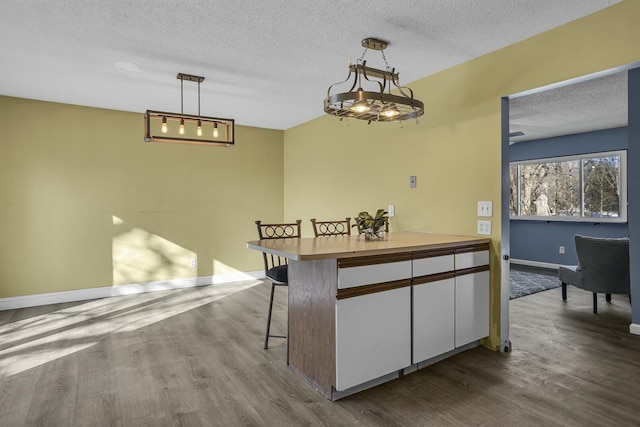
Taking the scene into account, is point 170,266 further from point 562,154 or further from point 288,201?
point 562,154

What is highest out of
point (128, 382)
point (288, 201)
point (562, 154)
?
point (562, 154)

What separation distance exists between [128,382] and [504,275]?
9.49 feet

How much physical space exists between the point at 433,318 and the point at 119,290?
4.08 meters

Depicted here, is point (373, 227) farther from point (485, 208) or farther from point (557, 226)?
point (557, 226)

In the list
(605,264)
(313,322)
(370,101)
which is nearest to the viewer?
(370,101)

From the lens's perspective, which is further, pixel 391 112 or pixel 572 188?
pixel 572 188

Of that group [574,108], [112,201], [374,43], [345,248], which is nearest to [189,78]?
[374,43]

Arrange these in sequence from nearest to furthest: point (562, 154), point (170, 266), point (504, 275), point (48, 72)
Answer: point (504, 275)
point (48, 72)
point (170, 266)
point (562, 154)

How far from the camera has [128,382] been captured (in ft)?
8.36

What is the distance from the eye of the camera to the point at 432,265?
106 inches

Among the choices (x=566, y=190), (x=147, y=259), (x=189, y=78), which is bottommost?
(x=147, y=259)

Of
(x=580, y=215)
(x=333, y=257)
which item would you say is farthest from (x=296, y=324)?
(x=580, y=215)

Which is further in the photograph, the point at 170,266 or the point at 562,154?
the point at 562,154

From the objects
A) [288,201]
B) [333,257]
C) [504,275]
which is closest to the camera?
[333,257]
